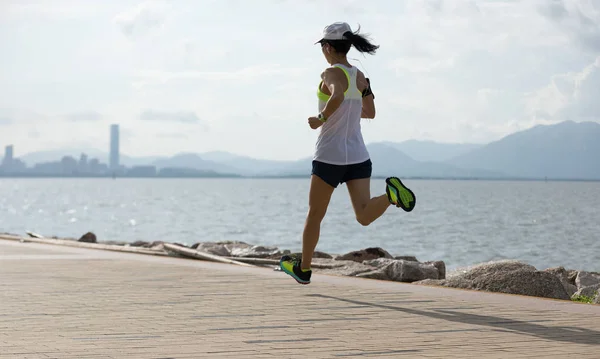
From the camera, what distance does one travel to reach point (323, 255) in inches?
771

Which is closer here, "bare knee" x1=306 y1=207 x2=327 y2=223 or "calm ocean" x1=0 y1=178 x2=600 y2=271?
"bare knee" x1=306 y1=207 x2=327 y2=223

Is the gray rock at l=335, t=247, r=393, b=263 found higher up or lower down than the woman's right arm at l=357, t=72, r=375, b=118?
lower down

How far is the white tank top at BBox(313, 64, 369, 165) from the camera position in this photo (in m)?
7.95

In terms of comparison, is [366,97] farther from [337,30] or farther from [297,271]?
[297,271]

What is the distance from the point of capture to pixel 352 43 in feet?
26.3

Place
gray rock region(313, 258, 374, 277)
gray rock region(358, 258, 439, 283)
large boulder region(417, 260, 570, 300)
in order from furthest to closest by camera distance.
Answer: gray rock region(313, 258, 374, 277)
gray rock region(358, 258, 439, 283)
large boulder region(417, 260, 570, 300)

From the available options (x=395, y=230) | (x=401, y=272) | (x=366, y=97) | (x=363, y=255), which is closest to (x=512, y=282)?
(x=401, y=272)

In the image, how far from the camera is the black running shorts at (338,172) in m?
7.99

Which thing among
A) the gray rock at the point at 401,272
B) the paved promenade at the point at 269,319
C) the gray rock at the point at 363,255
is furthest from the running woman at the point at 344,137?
the gray rock at the point at 363,255

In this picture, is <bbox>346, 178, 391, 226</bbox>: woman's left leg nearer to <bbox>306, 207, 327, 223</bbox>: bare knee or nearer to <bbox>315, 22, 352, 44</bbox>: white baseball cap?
<bbox>306, 207, 327, 223</bbox>: bare knee

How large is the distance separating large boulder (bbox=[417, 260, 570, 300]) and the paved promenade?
0.90 m

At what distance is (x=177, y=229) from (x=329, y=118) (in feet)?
175

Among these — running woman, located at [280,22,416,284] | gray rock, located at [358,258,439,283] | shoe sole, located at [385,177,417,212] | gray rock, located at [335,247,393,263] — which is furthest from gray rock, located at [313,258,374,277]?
shoe sole, located at [385,177,417,212]

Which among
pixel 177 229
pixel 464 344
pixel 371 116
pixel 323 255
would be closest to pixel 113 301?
pixel 371 116
